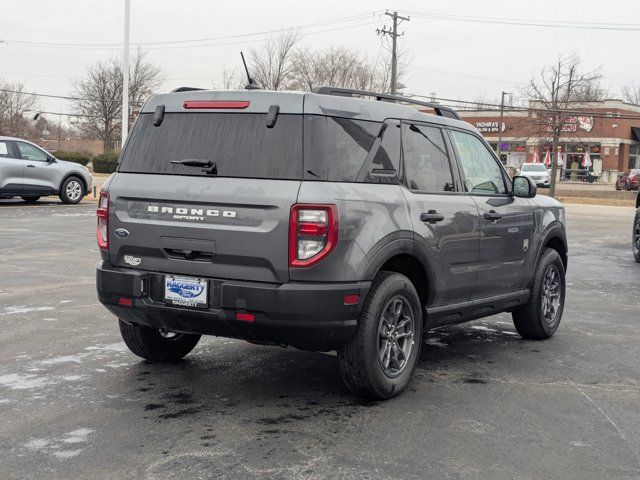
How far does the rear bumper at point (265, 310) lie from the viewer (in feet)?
15.2

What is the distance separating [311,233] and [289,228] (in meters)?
0.13

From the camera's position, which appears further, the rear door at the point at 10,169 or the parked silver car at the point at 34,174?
the parked silver car at the point at 34,174

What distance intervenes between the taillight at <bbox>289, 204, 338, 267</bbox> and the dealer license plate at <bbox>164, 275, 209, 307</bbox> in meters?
0.60

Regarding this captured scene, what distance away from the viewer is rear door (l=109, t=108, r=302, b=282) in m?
4.69

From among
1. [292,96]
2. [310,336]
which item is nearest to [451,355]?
[310,336]

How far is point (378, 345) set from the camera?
503 centimetres

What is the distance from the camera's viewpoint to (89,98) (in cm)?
6812

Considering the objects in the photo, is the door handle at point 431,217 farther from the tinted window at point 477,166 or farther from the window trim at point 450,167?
the tinted window at point 477,166

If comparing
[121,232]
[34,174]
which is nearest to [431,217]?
[121,232]

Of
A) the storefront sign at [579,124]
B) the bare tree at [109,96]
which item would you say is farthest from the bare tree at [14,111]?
the storefront sign at [579,124]

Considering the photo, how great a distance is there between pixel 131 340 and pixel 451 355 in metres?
2.53

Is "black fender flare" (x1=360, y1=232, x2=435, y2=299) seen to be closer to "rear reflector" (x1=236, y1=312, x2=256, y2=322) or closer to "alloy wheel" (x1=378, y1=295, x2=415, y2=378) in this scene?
"alloy wheel" (x1=378, y1=295, x2=415, y2=378)

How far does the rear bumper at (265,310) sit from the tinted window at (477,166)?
181 centimetres

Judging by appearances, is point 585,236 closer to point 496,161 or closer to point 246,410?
point 496,161
